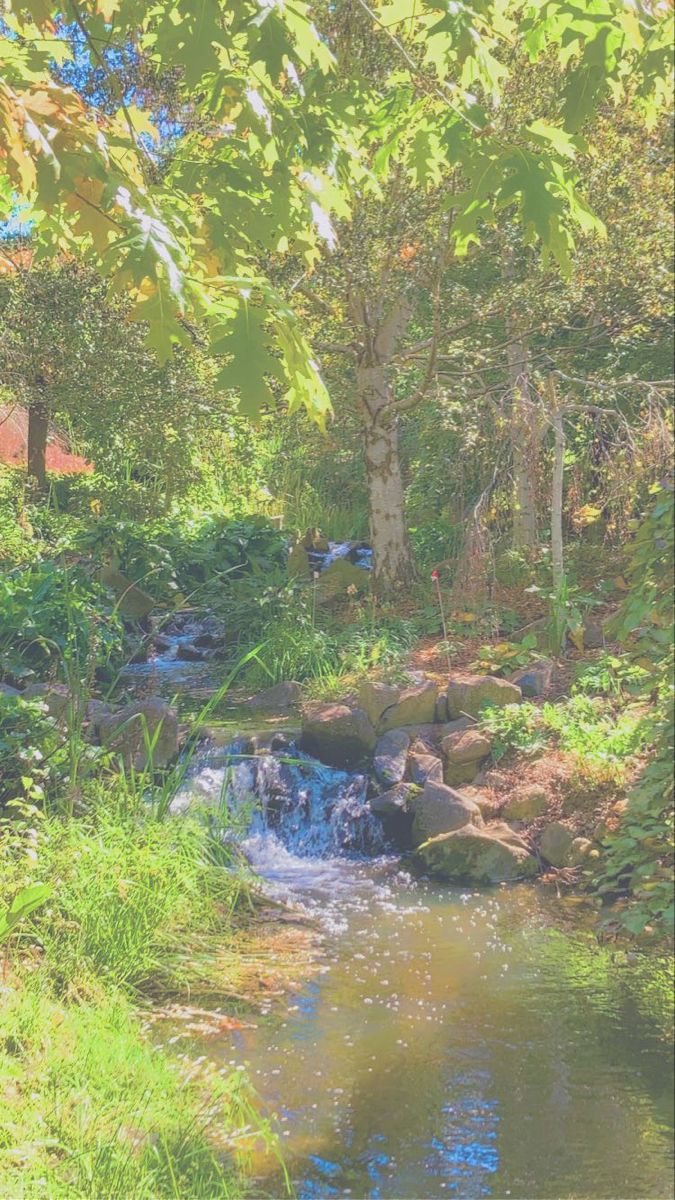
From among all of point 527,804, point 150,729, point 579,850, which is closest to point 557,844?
point 579,850

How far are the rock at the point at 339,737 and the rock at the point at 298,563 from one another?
161 inches

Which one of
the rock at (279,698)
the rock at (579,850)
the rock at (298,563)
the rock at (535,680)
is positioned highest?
the rock at (298,563)

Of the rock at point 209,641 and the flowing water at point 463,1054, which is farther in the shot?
the rock at point 209,641

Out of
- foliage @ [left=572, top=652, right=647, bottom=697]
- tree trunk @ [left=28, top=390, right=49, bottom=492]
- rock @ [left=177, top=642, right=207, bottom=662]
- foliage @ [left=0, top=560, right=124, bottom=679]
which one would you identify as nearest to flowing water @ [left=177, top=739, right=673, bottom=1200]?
foliage @ [left=0, top=560, right=124, bottom=679]

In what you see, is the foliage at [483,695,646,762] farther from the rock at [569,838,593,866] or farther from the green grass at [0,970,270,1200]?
the green grass at [0,970,270,1200]

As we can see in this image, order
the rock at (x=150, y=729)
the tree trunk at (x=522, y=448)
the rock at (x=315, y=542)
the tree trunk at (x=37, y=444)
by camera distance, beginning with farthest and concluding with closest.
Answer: the tree trunk at (x=37, y=444), the rock at (x=315, y=542), the tree trunk at (x=522, y=448), the rock at (x=150, y=729)

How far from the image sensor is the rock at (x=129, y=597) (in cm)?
1129

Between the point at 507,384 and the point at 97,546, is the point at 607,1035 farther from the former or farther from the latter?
the point at 97,546

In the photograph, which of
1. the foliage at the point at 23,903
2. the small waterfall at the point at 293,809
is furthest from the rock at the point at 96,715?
the foliage at the point at 23,903

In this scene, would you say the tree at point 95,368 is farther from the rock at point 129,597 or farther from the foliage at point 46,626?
the foliage at point 46,626

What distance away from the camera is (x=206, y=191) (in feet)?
9.41

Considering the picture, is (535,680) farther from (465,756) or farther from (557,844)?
(557,844)

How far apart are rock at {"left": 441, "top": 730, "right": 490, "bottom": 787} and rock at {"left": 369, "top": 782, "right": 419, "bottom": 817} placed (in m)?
0.32

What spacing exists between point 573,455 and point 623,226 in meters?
2.56
